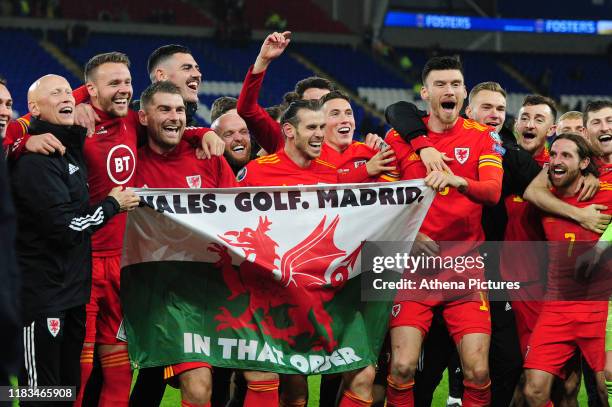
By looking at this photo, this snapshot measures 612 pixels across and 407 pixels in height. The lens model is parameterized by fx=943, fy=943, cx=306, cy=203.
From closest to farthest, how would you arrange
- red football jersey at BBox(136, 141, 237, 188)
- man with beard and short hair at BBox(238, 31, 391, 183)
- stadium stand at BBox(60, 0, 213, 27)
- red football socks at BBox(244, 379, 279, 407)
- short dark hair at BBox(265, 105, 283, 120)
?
red football socks at BBox(244, 379, 279, 407) → red football jersey at BBox(136, 141, 237, 188) → man with beard and short hair at BBox(238, 31, 391, 183) → short dark hair at BBox(265, 105, 283, 120) → stadium stand at BBox(60, 0, 213, 27)

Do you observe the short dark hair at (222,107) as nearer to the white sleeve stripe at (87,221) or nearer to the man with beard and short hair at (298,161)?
the man with beard and short hair at (298,161)

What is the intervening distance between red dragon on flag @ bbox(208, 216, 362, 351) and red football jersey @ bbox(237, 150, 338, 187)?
0.36m

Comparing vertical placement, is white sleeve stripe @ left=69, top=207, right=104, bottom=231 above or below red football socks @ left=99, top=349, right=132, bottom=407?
above

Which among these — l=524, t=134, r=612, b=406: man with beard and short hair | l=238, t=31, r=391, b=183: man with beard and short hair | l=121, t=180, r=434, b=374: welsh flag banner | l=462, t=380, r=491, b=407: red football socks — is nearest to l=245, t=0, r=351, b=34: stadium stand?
l=238, t=31, r=391, b=183: man with beard and short hair

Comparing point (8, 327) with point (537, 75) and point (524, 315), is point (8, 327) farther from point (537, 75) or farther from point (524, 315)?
point (537, 75)

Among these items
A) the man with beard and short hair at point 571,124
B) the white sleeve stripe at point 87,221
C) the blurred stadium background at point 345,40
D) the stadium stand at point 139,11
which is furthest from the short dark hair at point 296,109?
the stadium stand at point 139,11

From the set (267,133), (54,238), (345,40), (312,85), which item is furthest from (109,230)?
(345,40)

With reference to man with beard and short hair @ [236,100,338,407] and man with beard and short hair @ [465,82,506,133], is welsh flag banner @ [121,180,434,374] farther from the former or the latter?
man with beard and short hair @ [465,82,506,133]

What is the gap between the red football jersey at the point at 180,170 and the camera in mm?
5395

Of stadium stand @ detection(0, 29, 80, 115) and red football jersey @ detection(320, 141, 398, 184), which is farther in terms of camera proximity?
stadium stand @ detection(0, 29, 80, 115)

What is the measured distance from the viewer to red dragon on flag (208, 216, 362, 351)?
5.16m

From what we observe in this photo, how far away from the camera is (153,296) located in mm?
5211

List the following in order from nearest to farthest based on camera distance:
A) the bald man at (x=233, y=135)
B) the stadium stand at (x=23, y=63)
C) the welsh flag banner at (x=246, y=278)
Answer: the welsh flag banner at (x=246, y=278), the bald man at (x=233, y=135), the stadium stand at (x=23, y=63)

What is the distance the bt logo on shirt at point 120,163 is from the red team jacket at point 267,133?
3.37 ft
